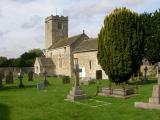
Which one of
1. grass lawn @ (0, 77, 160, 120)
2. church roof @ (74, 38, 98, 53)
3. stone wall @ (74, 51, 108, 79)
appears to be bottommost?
grass lawn @ (0, 77, 160, 120)

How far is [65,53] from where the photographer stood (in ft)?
190

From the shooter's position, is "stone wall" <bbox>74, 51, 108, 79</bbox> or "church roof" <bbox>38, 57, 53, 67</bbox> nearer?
"stone wall" <bbox>74, 51, 108, 79</bbox>

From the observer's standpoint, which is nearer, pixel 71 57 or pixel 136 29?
pixel 136 29

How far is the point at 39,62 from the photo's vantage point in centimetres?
6450

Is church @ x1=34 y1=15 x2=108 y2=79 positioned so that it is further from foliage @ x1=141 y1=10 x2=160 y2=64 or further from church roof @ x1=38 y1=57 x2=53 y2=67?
foliage @ x1=141 y1=10 x2=160 y2=64

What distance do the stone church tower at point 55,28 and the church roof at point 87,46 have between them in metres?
15.2

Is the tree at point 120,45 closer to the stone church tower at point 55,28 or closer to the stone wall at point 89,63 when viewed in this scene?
the stone wall at point 89,63

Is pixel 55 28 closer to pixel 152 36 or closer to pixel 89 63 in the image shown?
pixel 89 63

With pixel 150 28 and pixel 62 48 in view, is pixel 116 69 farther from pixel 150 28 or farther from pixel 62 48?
pixel 62 48

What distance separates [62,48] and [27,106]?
42.4 metres

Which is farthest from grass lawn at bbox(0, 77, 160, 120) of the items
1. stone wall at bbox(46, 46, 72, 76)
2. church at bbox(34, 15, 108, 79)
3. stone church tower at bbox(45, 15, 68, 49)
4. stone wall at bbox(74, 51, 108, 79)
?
stone church tower at bbox(45, 15, 68, 49)

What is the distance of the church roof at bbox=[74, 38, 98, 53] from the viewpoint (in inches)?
1862


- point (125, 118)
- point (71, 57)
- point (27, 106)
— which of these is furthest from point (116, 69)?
point (71, 57)

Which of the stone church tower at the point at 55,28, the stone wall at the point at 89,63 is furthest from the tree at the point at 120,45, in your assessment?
the stone church tower at the point at 55,28
